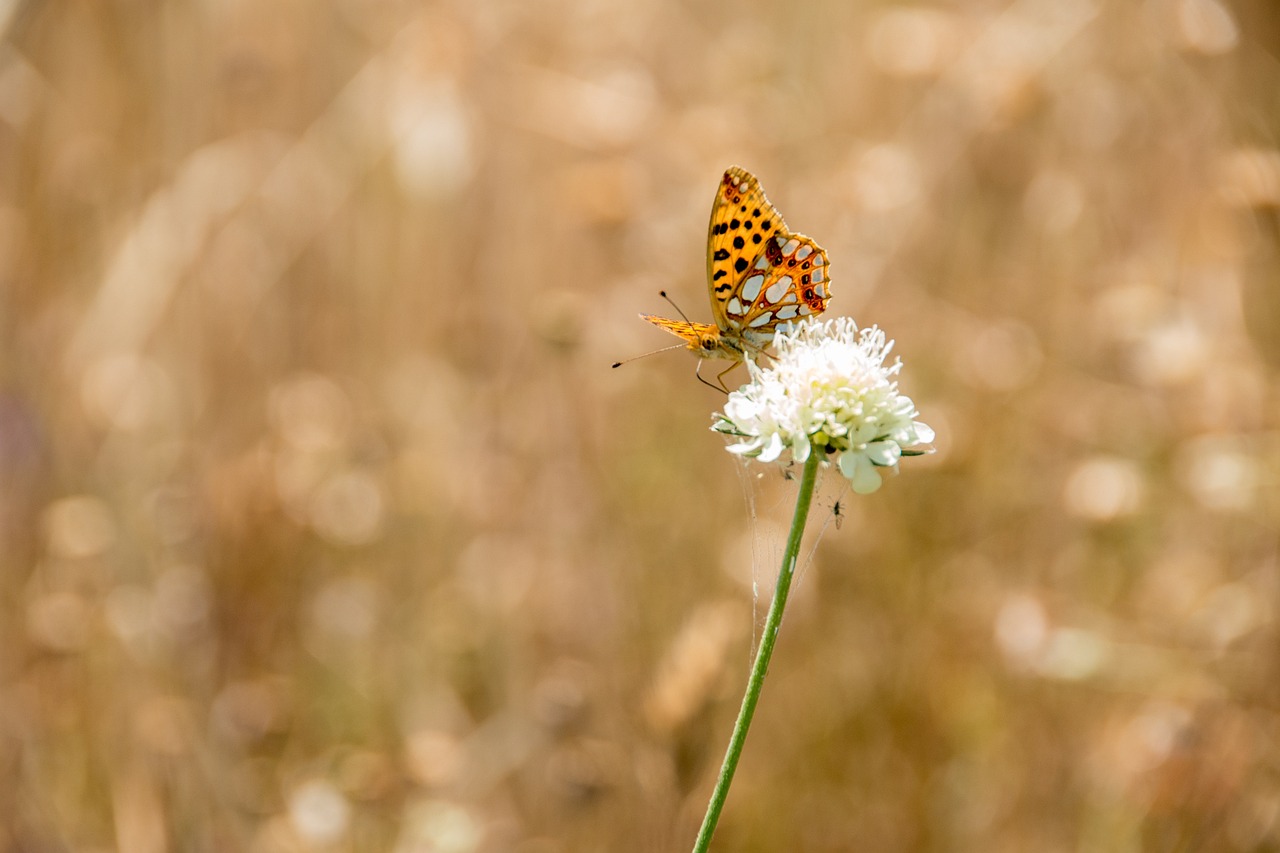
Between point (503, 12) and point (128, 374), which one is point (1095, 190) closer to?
point (503, 12)

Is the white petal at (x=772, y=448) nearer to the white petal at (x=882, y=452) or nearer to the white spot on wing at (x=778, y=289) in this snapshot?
the white petal at (x=882, y=452)

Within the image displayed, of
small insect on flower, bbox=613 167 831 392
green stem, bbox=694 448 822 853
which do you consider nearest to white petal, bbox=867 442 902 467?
green stem, bbox=694 448 822 853

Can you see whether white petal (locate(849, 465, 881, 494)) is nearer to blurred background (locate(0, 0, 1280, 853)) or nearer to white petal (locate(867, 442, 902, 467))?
white petal (locate(867, 442, 902, 467))

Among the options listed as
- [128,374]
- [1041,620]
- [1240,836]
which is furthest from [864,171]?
[128,374]

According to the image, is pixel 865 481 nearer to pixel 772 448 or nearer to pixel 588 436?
pixel 772 448

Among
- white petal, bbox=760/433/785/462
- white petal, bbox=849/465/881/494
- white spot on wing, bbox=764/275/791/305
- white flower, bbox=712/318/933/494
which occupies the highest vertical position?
white spot on wing, bbox=764/275/791/305
